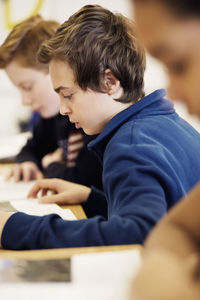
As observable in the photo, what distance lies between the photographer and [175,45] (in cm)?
43

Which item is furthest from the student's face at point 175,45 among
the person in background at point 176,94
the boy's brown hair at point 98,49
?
the boy's brown hair at point 98,49

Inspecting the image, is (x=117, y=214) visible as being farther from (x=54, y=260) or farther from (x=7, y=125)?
(x=7, y=125)

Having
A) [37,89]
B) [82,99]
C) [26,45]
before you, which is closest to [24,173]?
[37,89]

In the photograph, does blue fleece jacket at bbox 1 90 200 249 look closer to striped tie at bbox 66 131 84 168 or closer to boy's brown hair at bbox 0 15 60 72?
striped tie at bbox 66 131 84 168

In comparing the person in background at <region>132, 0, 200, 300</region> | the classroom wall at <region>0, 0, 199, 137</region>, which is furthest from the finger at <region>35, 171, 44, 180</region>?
the classroom wall at <region>0, 0, 199, 137</region>

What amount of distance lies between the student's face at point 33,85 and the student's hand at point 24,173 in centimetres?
22

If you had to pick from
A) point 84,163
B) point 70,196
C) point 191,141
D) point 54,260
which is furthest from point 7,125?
point 54,260

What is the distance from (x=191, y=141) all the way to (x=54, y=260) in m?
0.46

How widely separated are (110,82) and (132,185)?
33 cm

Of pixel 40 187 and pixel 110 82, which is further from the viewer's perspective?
pixel 40 187

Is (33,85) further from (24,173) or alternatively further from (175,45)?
(175,45)

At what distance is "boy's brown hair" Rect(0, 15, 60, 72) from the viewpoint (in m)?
1.50

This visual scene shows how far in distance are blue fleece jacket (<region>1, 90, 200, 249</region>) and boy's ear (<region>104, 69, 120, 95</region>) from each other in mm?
91

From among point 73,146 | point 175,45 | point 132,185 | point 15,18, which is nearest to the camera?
point 175,45
